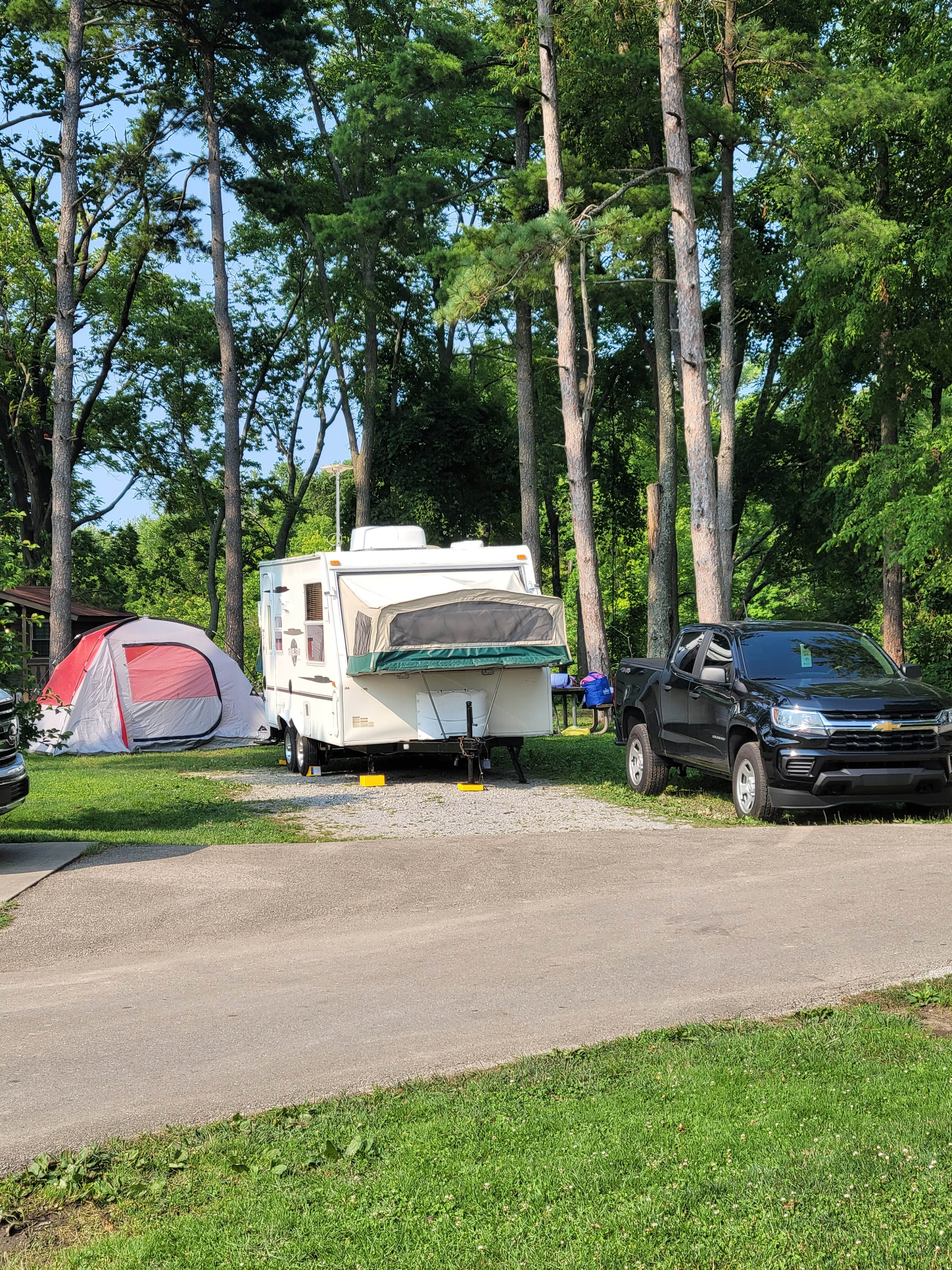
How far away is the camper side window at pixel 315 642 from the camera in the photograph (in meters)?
15.3

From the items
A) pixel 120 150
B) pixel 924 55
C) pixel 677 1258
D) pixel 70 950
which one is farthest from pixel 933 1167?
pixel 120 150

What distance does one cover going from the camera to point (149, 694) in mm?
21188

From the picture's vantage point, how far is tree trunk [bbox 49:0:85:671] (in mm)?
23922

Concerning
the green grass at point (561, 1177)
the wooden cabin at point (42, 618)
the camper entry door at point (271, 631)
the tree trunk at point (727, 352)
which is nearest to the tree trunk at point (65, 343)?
the wooden cabin at point (42, 618)

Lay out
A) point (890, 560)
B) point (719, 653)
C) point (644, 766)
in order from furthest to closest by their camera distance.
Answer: point (890, 560) → point (644, 766) → point (719, 653)

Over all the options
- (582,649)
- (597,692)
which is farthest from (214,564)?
(597,692)

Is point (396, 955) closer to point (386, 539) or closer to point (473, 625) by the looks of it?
point (473, 625)

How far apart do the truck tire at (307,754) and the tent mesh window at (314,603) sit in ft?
5.29

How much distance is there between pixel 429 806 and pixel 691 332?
9496mm

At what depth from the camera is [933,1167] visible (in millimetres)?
3855

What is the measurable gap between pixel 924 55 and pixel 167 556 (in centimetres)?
3412

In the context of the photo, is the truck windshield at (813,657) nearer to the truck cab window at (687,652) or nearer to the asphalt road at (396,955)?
the truck cab window at (687,652)

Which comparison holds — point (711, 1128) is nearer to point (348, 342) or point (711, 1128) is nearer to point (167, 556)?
point (348, 342)

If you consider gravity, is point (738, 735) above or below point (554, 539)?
below
